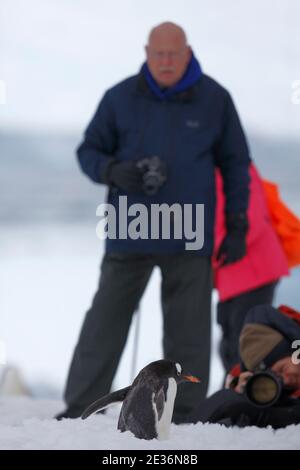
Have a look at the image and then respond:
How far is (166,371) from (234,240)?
4.74ft

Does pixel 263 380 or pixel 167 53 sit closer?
pixel 263 380

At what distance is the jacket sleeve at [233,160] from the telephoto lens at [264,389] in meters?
1.08

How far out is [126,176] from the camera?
12.7ft

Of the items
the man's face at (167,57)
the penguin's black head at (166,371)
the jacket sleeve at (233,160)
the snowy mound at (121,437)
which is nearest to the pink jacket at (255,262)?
the jacket sleeve at (233,160)

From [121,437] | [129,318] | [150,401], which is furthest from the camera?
[129,318]

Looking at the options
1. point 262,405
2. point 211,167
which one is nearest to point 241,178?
point 211,167

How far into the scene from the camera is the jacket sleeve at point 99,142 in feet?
13.2

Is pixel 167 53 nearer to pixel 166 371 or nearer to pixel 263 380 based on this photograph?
pixel 263 380

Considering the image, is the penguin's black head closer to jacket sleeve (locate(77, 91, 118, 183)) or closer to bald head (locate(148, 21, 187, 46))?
jacket sleeve (locate(77, 91, 118, 183))

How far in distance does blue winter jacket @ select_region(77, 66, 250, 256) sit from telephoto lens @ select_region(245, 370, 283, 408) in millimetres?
877

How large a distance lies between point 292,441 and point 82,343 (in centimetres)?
155

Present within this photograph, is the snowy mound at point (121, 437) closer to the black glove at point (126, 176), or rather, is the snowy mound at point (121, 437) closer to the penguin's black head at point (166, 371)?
the penguin's black head at point (166, 371)

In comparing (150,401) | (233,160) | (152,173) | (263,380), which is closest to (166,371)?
(150,401)

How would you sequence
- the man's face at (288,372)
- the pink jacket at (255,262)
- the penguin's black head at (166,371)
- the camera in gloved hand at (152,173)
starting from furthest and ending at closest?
the pink jacket at (255,262), the camera in gloved hand at (152,173), the man's face at (288,372), the penguin's black head at (166,371)
